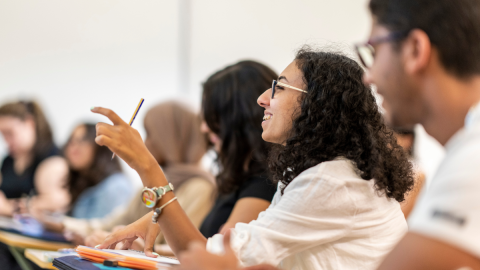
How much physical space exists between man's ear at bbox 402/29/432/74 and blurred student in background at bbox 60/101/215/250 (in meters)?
1.55

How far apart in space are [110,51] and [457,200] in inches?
167

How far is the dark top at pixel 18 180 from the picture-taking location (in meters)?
3.44

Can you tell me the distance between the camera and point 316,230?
0.96m

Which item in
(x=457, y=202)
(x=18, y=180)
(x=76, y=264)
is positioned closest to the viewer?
(x=457, y=202)

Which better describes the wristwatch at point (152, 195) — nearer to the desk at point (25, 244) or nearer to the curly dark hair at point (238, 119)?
the curly dark hair at point (238, 119)

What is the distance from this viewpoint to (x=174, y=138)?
2346mm

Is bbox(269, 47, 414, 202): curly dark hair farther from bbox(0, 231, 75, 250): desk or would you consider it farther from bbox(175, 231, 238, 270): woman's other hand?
bbox(0, 231, 75, 250): desk

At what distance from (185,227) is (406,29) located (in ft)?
2.09

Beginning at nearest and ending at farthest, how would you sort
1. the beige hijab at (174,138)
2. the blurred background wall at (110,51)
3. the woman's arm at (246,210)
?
1. the woman's arm at (246,210)
2. the beige hijab at (174,138)
3. the blurred background wall at (110,51)

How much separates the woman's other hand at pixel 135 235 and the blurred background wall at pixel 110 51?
297 centimetres

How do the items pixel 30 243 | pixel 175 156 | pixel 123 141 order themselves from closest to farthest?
1. pixel 123 141
2. pixel 30 243
3. pixel 175 156

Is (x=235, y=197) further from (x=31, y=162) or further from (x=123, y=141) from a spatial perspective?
(x=31, y=162)

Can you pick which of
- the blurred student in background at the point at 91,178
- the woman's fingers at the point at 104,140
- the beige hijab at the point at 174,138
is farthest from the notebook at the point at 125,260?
the blurred student in background at the point at 91,178

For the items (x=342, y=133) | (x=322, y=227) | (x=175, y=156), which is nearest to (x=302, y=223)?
(x=322, y=227)
